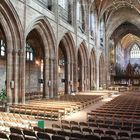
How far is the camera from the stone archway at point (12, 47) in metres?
20.4

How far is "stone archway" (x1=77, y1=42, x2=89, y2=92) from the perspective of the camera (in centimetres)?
4078

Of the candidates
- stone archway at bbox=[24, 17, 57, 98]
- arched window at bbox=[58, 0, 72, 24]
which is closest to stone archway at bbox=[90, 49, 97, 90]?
arched window at bbox=[58, 0, 72, 24]

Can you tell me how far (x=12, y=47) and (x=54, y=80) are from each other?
8.66 m

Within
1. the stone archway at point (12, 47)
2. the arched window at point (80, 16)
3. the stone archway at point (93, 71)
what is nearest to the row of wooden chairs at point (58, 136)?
the stone archway at point (12, 47)

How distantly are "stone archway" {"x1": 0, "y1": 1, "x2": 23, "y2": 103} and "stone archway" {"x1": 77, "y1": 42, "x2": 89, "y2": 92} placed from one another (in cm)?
2032

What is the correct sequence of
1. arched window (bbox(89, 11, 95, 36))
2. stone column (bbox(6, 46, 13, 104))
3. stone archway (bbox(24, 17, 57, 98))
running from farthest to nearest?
arched window (bbox(89, 11, 95, 36)) → stone archway (bbox(24, 17, 57, 98)) → stone column (bbox(6, 46, 13, 104))

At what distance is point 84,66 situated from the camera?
1671 inches

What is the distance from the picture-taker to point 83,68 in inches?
1647

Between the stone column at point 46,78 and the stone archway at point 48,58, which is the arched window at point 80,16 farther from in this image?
the stone column at point 46,78

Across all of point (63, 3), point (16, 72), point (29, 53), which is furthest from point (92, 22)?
point (16, 72)

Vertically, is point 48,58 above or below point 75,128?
above

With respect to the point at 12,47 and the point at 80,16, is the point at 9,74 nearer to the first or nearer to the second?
the point at 12,47

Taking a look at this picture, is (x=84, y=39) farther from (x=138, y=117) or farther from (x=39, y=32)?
(x=138, y=117)

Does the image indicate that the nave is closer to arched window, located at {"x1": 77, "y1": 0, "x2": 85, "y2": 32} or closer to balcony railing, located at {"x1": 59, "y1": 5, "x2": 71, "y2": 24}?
balcony railing, located at {"x1": 59, "y1": 5, "x2": 71, "y2": 24}
